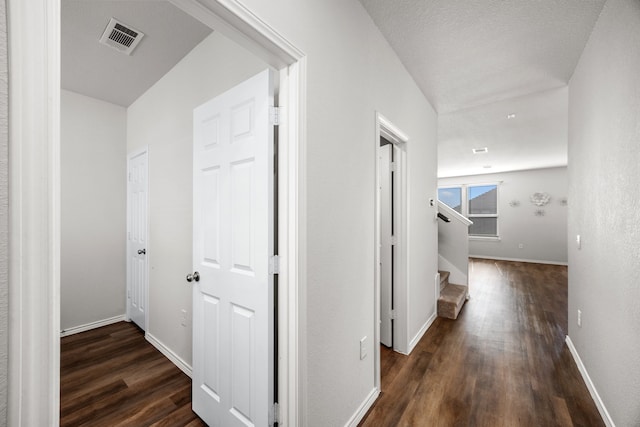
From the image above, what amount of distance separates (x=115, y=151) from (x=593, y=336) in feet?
16.6

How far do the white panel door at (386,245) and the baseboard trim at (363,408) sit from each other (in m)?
0.77

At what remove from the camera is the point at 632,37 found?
1.36 metres

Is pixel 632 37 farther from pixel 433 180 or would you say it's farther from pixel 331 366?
pixel 331 366

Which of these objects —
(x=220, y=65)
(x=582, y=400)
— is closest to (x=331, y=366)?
(x=582, y=400)

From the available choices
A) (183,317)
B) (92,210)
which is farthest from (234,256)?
(92,210)

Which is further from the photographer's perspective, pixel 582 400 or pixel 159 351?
pixel 159 351

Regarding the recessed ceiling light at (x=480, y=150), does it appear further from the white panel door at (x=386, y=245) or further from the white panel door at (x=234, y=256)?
the white panel door at (x=234, y=256)

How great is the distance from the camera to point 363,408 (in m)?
1.75

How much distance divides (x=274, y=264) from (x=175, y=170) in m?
1.64

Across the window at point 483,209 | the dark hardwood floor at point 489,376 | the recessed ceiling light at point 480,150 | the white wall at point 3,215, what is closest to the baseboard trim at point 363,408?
the dark hardwood floor at point 489,376

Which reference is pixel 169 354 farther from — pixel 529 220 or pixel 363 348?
pixel 529 220

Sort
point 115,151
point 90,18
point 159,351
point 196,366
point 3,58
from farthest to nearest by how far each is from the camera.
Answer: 1. point 115,151
2. point 159,351
3. point 90,18
4. point 196,366
5. point 3,58

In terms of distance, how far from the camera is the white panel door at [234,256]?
1288mm

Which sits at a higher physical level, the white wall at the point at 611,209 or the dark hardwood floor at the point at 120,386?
the white wall at the point at 611,209
